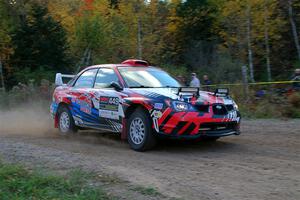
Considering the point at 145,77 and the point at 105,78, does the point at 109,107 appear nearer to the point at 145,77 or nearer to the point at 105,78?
the point at 105,78

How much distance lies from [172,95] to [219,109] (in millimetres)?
921

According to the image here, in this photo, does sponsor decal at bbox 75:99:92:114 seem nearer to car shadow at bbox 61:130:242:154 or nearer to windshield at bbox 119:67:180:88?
car shadow at bbox 61:130:242:154

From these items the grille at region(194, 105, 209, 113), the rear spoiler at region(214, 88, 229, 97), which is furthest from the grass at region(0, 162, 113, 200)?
the rear spoiler at region(214, 88, 229, 97)

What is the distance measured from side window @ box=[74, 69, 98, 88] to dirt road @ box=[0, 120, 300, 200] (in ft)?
3.91

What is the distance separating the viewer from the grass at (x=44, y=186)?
6.05 metres

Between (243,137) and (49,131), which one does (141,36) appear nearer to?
(49,131)

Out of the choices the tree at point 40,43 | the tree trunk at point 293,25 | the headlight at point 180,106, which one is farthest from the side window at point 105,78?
the tree at point 40,43

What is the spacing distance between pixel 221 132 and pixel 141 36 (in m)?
18.6

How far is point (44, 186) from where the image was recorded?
6488 mm

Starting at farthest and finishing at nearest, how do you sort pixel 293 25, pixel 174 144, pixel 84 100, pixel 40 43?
1. pixel 40 43
2. pixel 293 25
3. pixel 84 100
4. pixel 174 144

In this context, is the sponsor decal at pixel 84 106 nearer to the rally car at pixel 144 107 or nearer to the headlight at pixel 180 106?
the rally car at pixel 144 107

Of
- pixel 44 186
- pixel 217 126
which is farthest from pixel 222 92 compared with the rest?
pixel 44 186

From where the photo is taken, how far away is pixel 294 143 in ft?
32.8

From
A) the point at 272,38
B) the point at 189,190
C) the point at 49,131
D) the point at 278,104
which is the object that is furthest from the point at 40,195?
the point at 272,38
